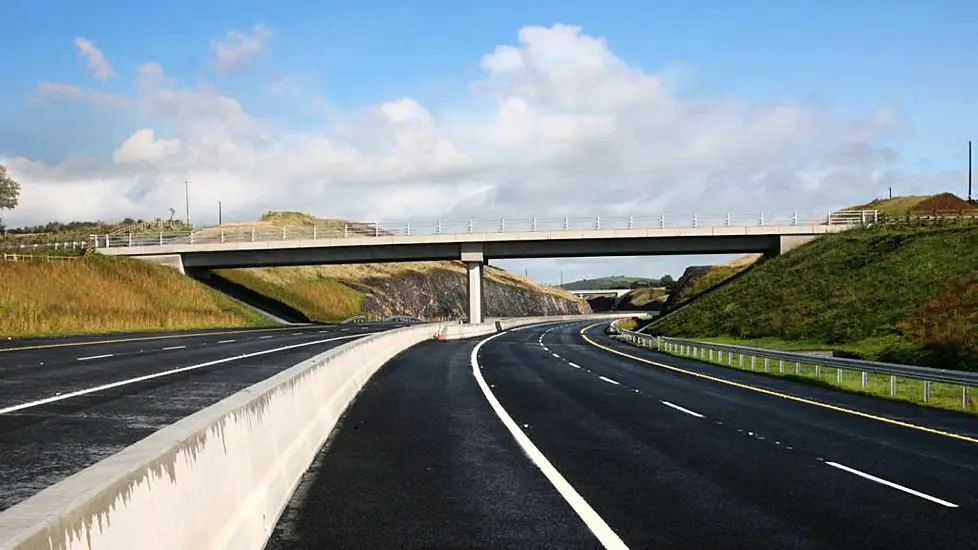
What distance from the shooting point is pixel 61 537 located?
323cm

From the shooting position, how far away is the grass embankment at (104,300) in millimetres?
48250

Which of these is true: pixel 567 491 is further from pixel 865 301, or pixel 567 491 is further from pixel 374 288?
pixel 374 288

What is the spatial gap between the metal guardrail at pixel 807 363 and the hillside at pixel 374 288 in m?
36.7

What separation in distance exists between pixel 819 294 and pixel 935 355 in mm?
24480

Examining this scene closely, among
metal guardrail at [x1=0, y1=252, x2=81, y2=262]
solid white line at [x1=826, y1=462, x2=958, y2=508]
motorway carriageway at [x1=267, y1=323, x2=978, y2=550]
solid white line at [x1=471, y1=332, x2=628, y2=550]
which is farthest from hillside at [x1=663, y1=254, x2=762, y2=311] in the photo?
solid white line at [x1=826, y1=462, x2=958, y2=508]

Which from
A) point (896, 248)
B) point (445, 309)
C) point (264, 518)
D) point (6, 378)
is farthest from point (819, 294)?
point (445, 309)

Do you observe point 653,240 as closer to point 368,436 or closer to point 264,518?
point 368,436

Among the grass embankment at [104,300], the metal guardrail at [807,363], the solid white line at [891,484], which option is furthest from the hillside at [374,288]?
the solid white line at [891,484]

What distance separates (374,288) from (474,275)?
5368 cm

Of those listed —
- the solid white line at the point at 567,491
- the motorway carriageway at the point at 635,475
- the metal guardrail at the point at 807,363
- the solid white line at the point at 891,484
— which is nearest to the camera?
the solid white line at the point at 567,491

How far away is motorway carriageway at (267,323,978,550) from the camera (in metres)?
7.33

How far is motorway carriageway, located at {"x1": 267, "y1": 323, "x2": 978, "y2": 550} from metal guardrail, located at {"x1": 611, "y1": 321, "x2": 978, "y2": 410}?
4.39 feet

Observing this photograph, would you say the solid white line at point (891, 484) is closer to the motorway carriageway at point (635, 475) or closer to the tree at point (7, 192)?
the motorway carriageway at point (635, 475)

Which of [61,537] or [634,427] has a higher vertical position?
[61,537]
